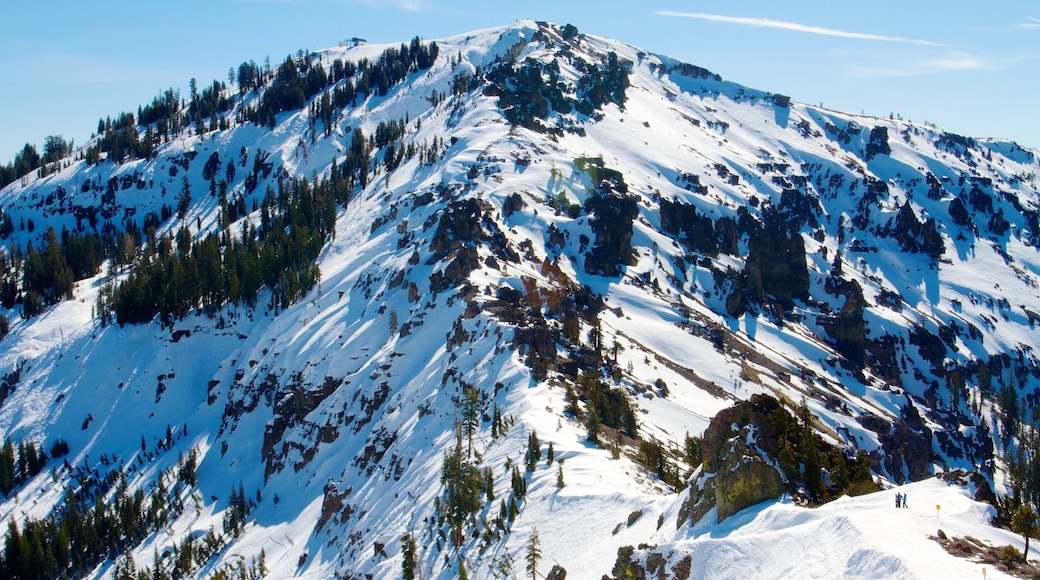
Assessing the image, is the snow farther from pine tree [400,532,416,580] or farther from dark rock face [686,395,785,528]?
→ pine tree [400,532,416,580]

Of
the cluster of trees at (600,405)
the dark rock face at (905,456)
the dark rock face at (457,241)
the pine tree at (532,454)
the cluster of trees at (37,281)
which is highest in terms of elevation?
the dark rock face at (457,241)

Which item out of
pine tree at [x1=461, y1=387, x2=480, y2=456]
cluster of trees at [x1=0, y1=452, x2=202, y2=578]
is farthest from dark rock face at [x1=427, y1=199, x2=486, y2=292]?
cluster of trees at [x1=0, y1=452, x2=202, y2=578]

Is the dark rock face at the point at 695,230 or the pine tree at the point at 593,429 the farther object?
the dark rock face at the point at 695,230

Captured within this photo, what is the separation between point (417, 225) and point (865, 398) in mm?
96116

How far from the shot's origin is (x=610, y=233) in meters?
159

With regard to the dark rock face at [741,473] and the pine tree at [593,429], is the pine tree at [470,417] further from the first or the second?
the dark rock face at [741,473]

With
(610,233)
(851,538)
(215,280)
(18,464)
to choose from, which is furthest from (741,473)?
(215,280)

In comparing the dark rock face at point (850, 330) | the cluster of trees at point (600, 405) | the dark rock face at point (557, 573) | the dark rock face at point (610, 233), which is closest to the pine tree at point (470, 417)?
the cluster of trees at point (600, 405)

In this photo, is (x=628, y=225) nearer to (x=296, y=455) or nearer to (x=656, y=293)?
(x=656, y=293)

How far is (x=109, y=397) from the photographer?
14338 cm

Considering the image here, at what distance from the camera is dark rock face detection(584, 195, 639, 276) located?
15255cm

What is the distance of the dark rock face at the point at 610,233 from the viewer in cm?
15255

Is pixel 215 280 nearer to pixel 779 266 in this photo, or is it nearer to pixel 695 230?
pixel 695 230

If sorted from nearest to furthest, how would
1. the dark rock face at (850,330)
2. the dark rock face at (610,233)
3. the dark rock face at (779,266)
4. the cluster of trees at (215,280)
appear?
the dark rock face at (610,233) < the cluster of trees at (215,280) < the dark rock face at (850,330) < the dark rock face at (779,266)
